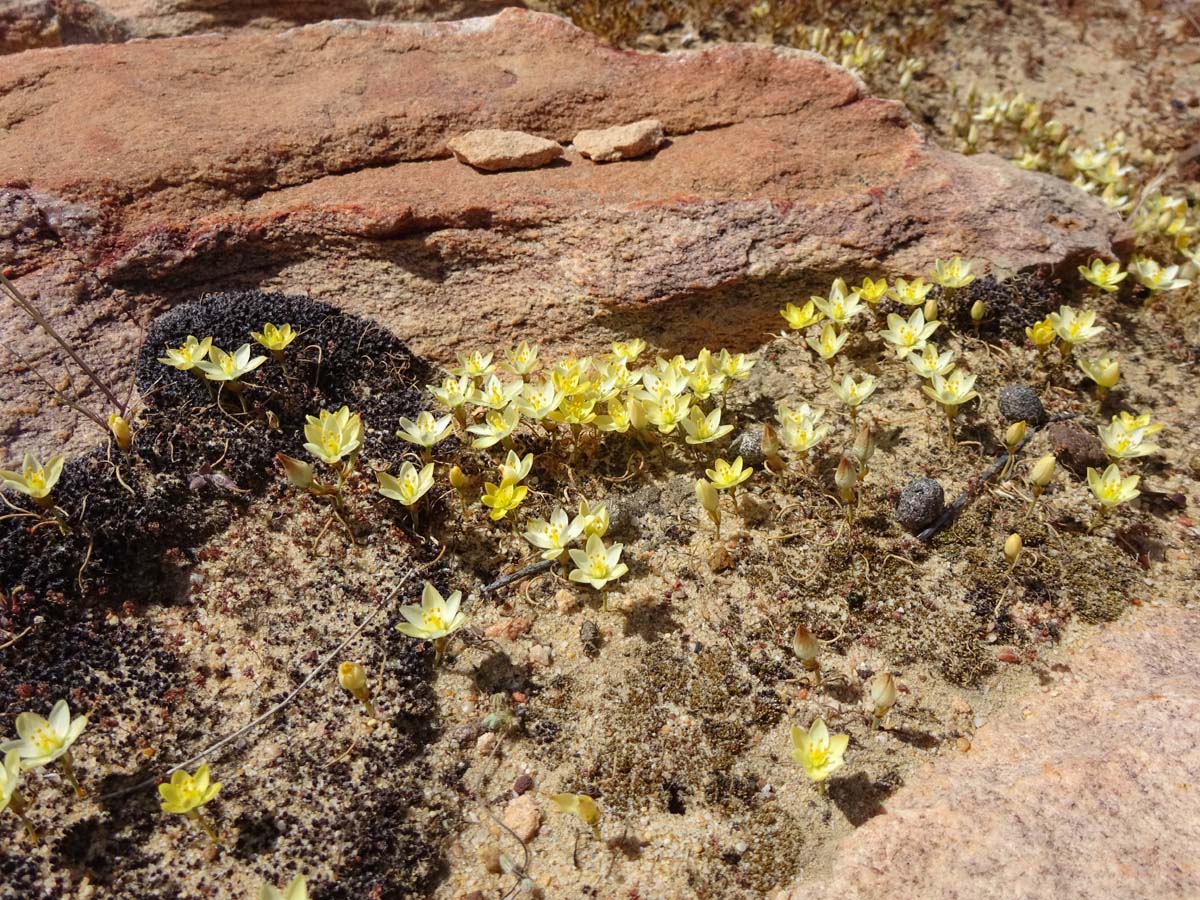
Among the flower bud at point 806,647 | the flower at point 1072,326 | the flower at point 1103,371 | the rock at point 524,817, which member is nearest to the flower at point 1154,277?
the flower at point 1072,326

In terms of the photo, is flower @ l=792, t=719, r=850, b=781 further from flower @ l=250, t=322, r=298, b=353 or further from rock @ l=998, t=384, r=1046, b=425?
flower @ l=250, t=322, r=298, b=353

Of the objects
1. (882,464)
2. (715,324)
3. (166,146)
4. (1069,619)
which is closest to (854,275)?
(715,324)

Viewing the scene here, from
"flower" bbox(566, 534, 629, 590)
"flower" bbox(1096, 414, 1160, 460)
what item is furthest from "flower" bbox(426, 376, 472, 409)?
"flower" bbox(1096, 414, 1160, 460)

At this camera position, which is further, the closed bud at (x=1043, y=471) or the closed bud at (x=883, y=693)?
the closed bud at (x=1043, y=471)

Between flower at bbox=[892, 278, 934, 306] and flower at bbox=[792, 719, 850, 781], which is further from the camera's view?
flower at bbox=[892, 278, 934, 306]

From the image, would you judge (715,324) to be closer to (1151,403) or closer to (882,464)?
(882,464)

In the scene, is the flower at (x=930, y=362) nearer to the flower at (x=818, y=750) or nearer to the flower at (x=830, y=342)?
the flower at (x=830, y=342)

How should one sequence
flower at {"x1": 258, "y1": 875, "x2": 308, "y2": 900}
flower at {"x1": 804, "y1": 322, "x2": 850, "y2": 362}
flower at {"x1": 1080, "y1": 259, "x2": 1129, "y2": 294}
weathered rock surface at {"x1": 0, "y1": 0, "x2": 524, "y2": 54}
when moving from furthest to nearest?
weathered rock surface at {"x1": 0, "y1": 0, "x2": 524, "y2": 54}, flower at {"x1": 1080, "y1": 259, "x2": 1129, "y2": 294}, flower at {"x1": 804, "y1": 322, "x2": 850, "y2": 362}, flower at {"x1": 258, "y1": 875, "x2": 308, "y2": 900}
